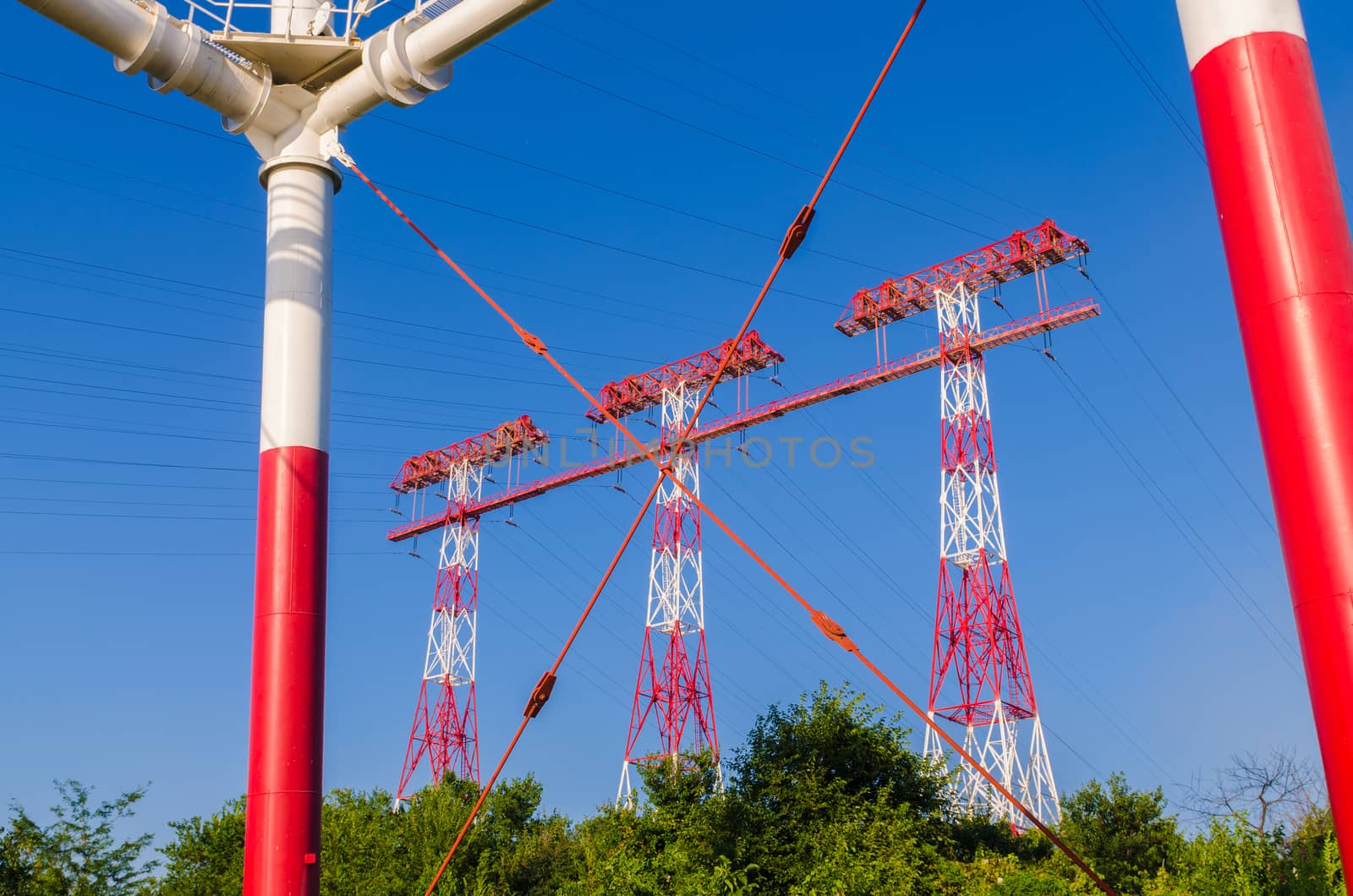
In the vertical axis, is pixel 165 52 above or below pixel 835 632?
above

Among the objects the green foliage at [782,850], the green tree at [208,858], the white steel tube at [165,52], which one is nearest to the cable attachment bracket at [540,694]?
the white steel tube at [165,52]

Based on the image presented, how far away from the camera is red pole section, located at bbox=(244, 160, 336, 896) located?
868 cm

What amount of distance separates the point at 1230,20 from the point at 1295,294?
135cm

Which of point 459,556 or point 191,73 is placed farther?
point 459,556

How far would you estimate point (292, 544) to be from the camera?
9219 millimetres

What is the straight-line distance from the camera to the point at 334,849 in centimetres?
3738

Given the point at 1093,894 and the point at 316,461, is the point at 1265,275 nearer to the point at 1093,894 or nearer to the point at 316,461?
the point at 316,461

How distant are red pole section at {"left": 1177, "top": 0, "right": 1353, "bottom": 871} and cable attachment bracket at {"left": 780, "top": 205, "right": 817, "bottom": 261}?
245 cm

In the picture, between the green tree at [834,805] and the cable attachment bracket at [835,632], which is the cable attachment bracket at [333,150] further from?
the green tree at [834,805]

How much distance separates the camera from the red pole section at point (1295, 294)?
4.86 metres

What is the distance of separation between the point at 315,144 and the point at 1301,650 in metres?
7.97

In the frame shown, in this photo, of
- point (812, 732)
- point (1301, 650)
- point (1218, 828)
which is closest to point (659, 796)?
point (812, 732)

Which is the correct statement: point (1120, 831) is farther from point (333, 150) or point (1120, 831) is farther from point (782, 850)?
point (333, 150)

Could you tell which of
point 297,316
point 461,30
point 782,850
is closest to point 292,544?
point 297,316
